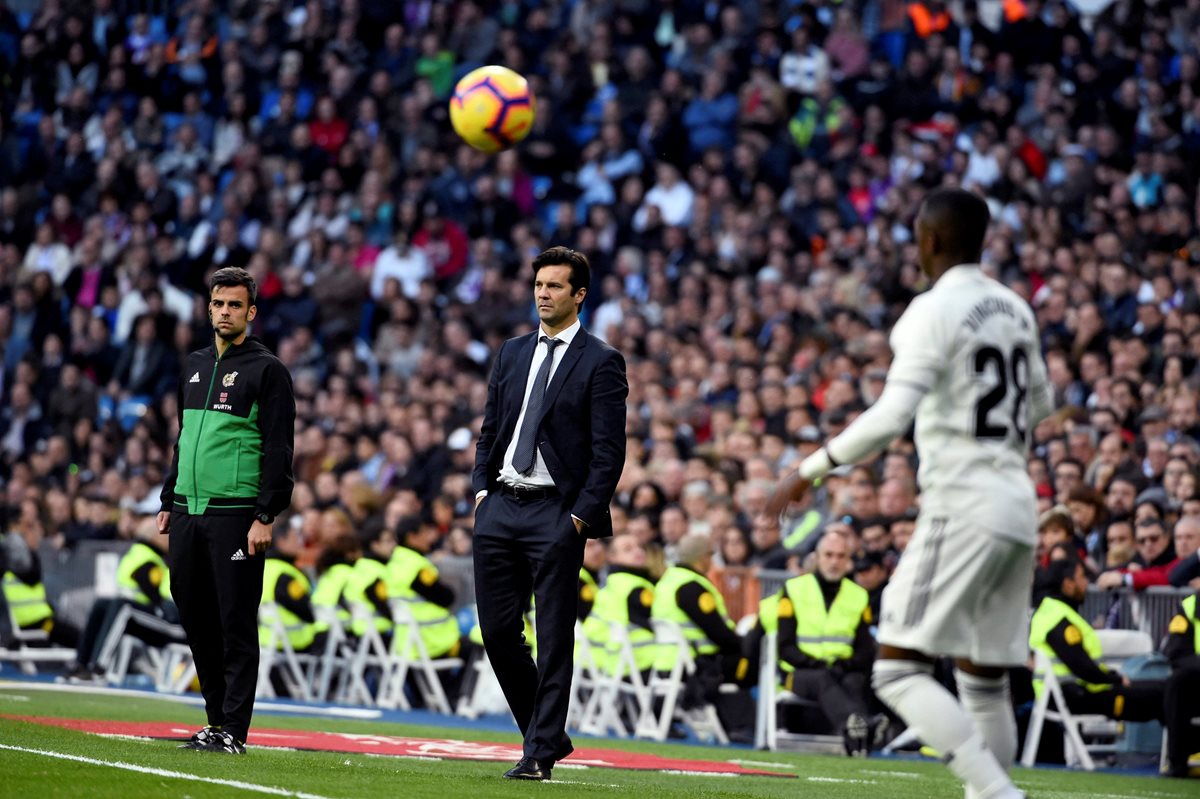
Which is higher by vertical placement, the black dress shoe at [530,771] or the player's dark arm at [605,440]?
the player's dark arm at [605,440]

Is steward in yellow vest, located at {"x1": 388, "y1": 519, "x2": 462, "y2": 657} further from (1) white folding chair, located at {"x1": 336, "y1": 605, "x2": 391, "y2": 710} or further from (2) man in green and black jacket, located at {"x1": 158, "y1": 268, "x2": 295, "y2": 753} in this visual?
(2) man in green and black jacket, located at {"x1": 158, "y1": 268, "x2": 295, "y2": 753}

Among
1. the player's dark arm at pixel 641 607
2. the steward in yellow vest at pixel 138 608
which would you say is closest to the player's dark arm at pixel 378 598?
the steward in yellow vest at pixel 138 608

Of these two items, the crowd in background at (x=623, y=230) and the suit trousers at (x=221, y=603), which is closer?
the suit trousers at (x=221, y=603)

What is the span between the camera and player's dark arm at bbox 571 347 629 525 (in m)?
8.26

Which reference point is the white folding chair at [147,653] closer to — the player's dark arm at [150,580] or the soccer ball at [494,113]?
the player's dark arm at [150,580]

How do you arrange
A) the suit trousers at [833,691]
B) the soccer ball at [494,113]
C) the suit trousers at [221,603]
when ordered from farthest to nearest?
the soccer ball at [494,113] < the suit trousers at [833,691] < the suit trousers at [221,603]

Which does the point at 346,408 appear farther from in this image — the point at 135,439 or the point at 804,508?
the point at 804,508

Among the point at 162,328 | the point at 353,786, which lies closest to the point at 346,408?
the point at 162,328

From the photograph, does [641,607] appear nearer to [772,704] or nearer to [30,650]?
[772,704]

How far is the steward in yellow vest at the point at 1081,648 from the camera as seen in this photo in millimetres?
12711

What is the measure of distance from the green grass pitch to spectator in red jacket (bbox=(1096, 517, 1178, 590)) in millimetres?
1731

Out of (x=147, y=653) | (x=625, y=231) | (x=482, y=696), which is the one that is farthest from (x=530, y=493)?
(x=625, y=231)

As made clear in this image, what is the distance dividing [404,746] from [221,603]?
2234 mm

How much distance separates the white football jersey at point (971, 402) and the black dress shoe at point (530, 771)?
8.80ft
